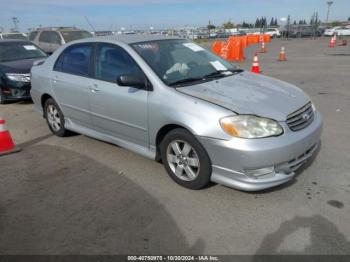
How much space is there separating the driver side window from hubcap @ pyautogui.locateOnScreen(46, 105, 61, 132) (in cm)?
150

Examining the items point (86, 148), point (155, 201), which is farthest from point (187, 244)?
point (86, 148)

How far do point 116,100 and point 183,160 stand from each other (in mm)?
1242

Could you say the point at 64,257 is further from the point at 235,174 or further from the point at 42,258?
the point at 235,174

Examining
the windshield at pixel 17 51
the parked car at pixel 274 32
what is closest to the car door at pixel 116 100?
the windshield at pixel 17 51

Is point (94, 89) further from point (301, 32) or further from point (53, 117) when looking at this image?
point (301, 32)

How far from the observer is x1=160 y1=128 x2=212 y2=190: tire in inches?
133

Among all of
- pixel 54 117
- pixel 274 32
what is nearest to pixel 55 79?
pixel 54 117

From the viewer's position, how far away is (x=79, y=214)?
3270 millimetres

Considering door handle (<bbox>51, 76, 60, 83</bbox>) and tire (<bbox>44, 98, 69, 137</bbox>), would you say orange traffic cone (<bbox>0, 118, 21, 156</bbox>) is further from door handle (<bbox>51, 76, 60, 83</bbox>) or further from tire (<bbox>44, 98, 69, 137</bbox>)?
door handle (<bbox>51, 76, 60, 83</bbox>)

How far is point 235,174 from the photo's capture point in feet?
10.5

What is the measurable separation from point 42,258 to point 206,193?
5.78 feet

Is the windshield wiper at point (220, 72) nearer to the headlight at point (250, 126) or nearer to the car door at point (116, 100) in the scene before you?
the car door at point (116, 100)

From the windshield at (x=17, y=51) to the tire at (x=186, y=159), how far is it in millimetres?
7108

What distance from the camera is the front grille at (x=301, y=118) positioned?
3.33 metres
